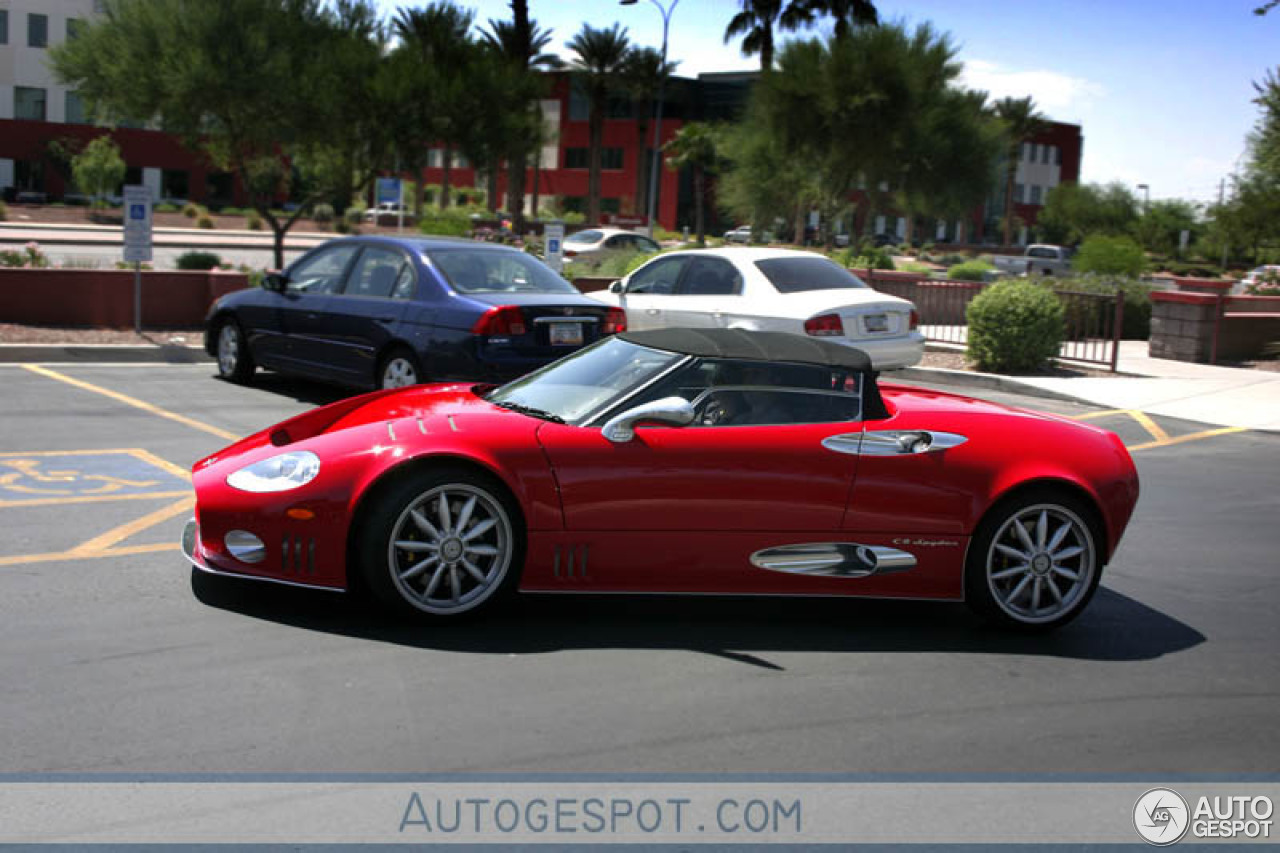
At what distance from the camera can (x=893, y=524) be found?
19.4 feet

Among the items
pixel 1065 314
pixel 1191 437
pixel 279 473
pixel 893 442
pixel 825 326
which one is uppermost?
pixel 1065 314

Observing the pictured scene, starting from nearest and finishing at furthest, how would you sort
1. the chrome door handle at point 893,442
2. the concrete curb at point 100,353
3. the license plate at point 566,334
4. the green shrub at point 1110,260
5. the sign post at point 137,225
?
the chrome door handle at point 893,442, the license plate at point 566,334, the concrete curb at point 100,353, the sign post at point 137,225, the green shrub at point 1110,260

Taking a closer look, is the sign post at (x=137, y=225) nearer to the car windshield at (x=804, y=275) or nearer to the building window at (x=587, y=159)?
the car windshield at (x=804, y=275)

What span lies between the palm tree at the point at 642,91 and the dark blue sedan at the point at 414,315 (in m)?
60.3

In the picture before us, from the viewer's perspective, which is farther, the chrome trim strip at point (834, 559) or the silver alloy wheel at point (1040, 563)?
the silver alloy wheel at point (1040, 563)

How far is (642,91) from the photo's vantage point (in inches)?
3004

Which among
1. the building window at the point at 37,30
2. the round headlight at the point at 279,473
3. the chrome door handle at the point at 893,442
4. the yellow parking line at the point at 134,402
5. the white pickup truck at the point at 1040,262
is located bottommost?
the yellow parking line at the point at 134,402

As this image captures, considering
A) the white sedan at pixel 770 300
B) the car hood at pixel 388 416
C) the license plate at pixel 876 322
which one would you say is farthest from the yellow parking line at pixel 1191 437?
the car hood at pixel 388 416

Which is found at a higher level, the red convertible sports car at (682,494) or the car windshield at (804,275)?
the car windshield at (804,275)

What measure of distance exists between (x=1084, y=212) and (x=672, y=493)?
301 ft

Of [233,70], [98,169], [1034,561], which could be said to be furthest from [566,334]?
[98,169]

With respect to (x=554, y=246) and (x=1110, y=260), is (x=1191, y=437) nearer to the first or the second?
(x=554, y=246)

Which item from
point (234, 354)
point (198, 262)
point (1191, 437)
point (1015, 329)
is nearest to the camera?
point (1191, 437)

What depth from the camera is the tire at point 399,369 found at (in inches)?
444
